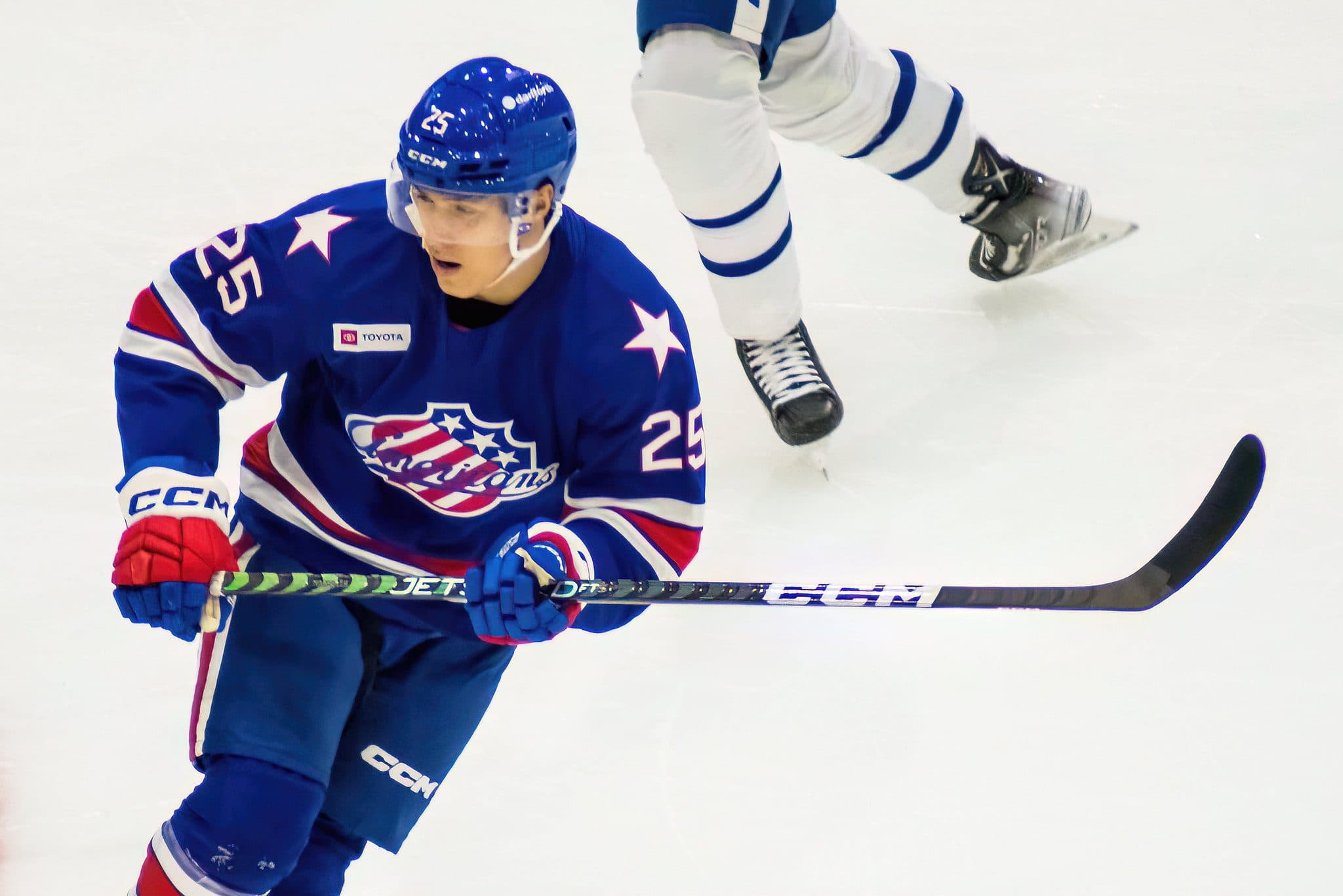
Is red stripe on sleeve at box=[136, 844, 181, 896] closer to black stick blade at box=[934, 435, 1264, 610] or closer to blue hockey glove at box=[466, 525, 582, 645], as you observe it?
blue hockey glove at box=[466, 525, 582, 645]

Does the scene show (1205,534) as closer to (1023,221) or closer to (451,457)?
(451,457)

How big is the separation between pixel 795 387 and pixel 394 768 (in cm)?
124

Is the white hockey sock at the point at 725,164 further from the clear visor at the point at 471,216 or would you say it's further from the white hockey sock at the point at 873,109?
the clear visor at the point at 471,216

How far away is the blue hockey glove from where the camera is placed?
169 cm

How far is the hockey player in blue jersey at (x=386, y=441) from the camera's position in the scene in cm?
170

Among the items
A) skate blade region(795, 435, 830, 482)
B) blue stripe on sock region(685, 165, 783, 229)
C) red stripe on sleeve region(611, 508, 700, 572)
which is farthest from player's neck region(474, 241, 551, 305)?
skate blade region(795, 435, 830, 482)

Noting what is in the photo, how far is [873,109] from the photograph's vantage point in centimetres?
298

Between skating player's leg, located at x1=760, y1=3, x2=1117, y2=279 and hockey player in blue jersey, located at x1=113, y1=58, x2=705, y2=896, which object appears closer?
hockey player in blue jersey, located at x1=113, y1=58, x2=705, y2=896

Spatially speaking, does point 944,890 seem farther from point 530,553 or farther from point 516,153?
point 516,153

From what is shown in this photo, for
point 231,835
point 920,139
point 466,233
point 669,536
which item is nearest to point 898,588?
point 669,536

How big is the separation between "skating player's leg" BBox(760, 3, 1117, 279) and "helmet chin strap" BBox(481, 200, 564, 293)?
3.78 ft

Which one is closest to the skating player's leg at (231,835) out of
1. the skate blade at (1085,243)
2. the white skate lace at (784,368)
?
the white skate lace at (784,368)

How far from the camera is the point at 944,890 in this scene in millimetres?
2191

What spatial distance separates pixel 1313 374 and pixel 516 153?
2064 mm
